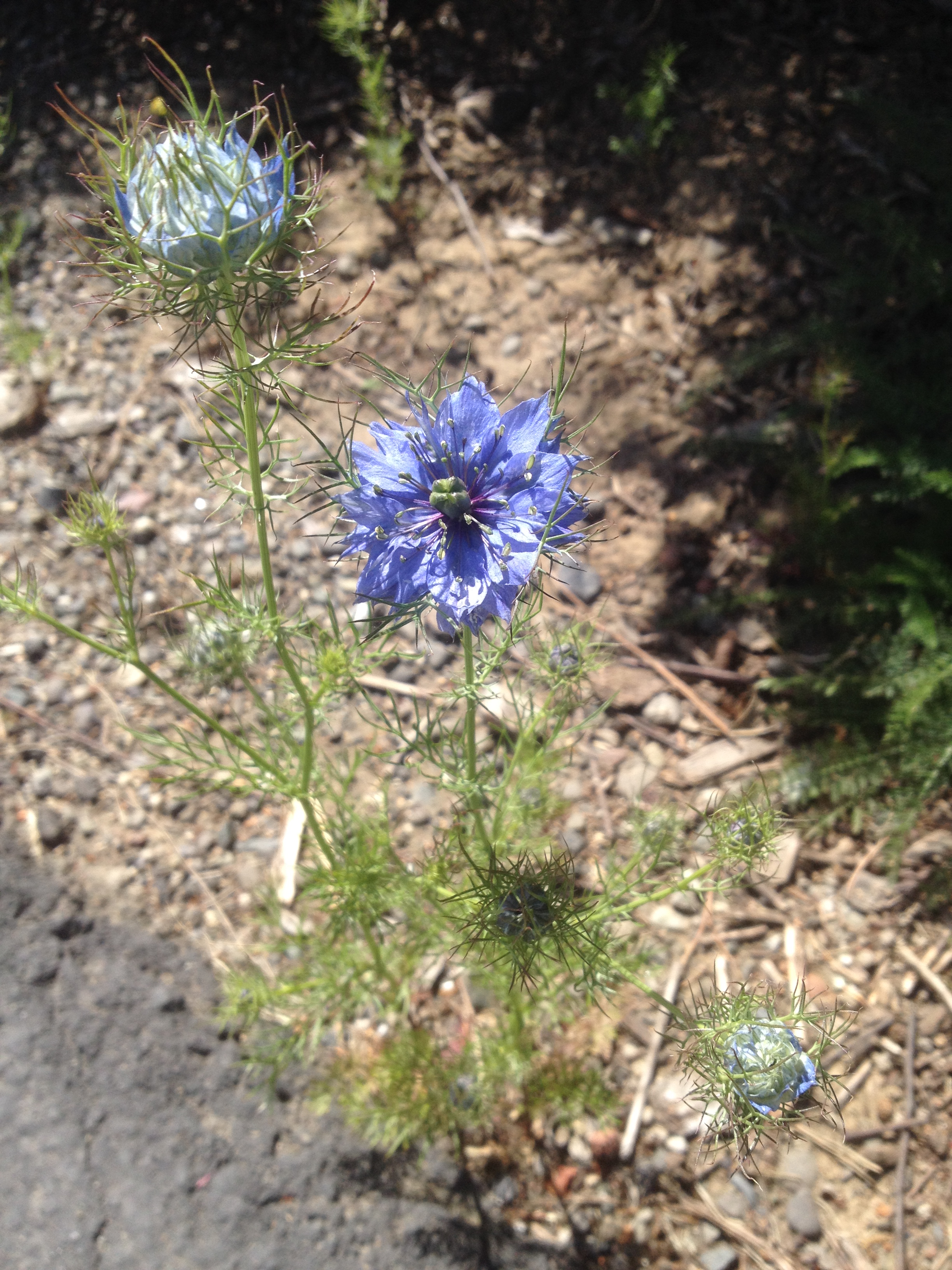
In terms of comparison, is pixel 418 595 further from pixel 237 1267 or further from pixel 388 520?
pixel 237 1267

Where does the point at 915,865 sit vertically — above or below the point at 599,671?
below

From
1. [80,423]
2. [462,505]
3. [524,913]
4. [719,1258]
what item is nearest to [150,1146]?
[524,913]

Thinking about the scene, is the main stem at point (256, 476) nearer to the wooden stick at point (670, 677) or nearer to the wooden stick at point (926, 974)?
the wooden stick at point (670, 677)

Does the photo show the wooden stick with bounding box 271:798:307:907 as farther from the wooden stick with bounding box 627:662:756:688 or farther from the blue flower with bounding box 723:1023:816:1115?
the blue flower with bounding box 723:1023:816:1115

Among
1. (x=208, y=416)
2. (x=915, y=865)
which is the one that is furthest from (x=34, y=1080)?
(x=915, y=865)

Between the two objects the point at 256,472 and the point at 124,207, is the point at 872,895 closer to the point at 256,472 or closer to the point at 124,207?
the point at 256,472
